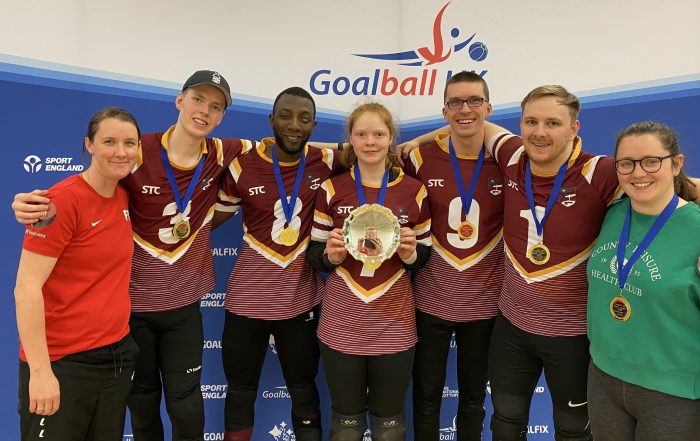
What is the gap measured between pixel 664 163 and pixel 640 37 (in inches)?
74.8

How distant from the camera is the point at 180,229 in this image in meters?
2.48

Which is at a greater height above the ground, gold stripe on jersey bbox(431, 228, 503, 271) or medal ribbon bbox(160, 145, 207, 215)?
medal ribbon bbox(160, 145, 207, 215)

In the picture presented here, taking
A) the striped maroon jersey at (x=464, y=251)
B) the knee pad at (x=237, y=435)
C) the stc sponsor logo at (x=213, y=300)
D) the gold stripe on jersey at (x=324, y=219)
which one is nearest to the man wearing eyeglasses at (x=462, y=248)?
the striped maroon jersey at (x=464, y=251)

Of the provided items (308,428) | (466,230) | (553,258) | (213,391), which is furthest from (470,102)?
(213,391)

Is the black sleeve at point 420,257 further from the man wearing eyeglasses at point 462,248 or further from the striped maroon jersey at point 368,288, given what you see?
the man wearing eyeglasses at point 462,248

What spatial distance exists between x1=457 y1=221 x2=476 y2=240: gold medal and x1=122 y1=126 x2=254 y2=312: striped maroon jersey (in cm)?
142

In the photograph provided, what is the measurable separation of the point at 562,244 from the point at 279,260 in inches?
58.1

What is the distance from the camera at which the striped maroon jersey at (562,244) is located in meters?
2.15

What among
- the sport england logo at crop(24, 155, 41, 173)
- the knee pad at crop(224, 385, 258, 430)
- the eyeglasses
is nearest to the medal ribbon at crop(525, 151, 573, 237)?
the eyeglasses

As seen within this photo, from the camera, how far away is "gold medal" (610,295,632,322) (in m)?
1.81

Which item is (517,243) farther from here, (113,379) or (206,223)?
(113,379)

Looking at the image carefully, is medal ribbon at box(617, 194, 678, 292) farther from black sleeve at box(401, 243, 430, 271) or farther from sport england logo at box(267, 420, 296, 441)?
sport england logo at box(267, 420, 296, 441)

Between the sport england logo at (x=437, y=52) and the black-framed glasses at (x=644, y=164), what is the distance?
1.74 m

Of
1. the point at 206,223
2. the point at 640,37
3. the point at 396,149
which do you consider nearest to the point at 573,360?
the point at 396,149
